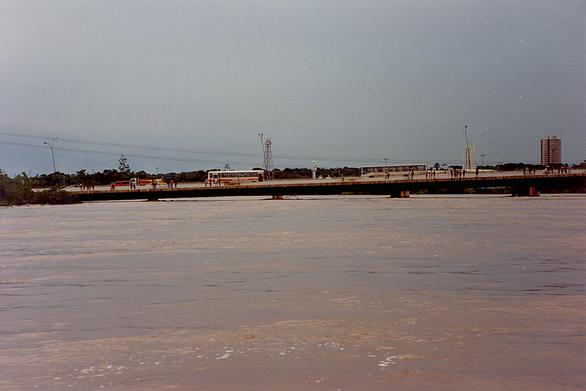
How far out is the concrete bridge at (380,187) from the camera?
392 feet

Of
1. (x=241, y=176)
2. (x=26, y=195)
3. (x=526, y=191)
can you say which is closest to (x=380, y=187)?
(x=526, y=191)

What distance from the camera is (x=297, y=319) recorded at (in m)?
18.3

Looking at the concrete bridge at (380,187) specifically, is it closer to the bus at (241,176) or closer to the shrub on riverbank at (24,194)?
the shrub on riverbank at (24,194)

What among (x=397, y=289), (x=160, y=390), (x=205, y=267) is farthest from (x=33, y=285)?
(x=160, y=390)

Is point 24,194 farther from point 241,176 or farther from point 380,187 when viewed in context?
point 380,187

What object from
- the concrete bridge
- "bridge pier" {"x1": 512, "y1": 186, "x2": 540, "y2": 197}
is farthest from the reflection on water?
"bridge pier" {"x1": 512, "y1": 186, "x2": 540, "y2": 197}

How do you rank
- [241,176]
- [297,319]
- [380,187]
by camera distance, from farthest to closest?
[241,176] < [380,187] < [297,319]

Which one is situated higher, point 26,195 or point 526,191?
point 26,195

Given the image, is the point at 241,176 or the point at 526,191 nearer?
the point at 526,191

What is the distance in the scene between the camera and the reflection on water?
42.8ft

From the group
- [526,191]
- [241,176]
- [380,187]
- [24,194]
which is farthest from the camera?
[241,176]

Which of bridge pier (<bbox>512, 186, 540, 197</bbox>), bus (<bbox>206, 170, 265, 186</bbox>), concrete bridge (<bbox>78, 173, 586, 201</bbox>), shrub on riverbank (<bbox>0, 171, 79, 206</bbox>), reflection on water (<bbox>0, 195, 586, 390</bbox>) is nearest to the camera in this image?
reflection on water (<bbox>0, 195, 586, 390</bbox>)

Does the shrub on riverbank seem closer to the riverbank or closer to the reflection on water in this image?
the riverbank

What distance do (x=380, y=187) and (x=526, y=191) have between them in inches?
1030
